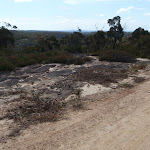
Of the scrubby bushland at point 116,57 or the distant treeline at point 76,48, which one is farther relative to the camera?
the scrubby bushland at point 116,57

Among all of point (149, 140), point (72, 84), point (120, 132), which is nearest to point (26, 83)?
point (72, 84)

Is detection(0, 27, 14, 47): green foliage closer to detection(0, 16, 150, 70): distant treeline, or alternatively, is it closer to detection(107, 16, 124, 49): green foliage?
detection(0, 16, 150, 70): distant treeline

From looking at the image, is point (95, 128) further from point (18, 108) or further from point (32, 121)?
point (18, 108)

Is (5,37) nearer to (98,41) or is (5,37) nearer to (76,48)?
(76,48)

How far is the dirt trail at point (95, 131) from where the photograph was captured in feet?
11.6

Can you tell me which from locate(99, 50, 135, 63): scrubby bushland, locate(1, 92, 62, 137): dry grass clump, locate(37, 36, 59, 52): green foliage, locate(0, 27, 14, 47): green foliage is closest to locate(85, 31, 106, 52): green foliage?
locate(37, 36, 59, 52): green foliage

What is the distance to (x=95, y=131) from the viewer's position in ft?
13.2

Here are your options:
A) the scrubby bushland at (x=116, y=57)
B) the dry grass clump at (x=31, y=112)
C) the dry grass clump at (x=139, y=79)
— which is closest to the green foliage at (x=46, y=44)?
the scrubby bushland at (x=116, y=57)

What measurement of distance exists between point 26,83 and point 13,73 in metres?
2.36

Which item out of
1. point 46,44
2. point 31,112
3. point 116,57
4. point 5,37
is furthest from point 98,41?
point 31,112

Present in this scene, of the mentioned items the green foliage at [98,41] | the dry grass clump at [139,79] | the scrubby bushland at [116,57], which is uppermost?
the green foliage at [98,41]

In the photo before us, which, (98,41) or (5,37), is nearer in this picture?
(5,37)

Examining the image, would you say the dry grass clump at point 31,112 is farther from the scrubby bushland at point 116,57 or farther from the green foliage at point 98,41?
the green foliage at point 98,41

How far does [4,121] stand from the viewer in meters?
4.46
